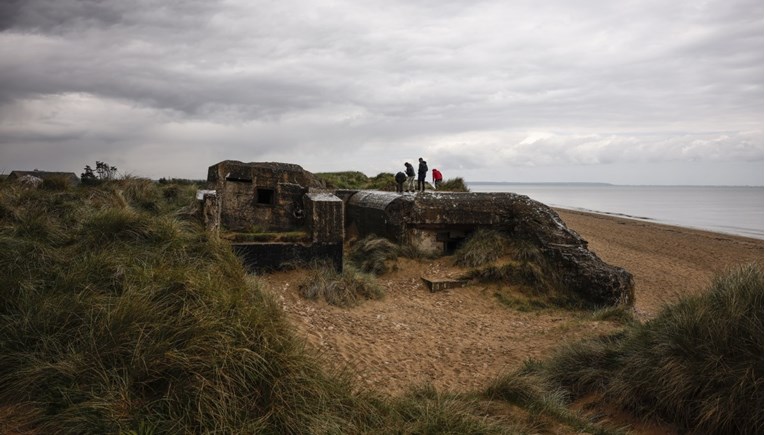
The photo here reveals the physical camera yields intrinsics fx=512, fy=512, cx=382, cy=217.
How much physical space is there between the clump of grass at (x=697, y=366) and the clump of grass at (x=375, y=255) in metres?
4.74

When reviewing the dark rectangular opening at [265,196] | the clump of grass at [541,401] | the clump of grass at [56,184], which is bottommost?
the clump of grass at [541,401]

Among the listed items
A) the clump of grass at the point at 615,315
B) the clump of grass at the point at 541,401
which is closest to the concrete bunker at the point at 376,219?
the clump of grass at the point at 615,315

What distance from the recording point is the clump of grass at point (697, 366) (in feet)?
12.0

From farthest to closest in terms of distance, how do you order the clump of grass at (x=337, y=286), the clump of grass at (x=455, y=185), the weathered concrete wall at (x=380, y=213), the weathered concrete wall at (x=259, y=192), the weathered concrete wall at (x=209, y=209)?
the clump of grass at (x=455, y=185) < the weathered concrete wall at (x=380, y=213) < the weathered concrete wall at (x=259, y=192) < the weathered concrete wall at (x=209, y=209) < the clump of grass at (x=337, y=286)

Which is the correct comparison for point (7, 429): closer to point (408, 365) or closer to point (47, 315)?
point (47, 315)

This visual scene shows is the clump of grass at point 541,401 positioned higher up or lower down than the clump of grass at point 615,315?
lower down

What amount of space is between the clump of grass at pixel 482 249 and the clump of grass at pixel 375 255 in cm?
124

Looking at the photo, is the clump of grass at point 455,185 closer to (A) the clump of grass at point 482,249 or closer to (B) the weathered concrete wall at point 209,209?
(A) the clump of grass at point 482,249

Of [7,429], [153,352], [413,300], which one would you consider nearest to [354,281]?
[413,300]

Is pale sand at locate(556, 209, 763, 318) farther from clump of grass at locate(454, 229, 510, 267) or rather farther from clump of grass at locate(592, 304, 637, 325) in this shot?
clump of grass at locate(454, 229, 510, 267)

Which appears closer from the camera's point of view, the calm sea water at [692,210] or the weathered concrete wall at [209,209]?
the weathered concrete wall at [209,209]

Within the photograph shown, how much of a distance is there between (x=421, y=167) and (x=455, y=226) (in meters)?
4.40

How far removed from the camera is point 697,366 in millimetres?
3959

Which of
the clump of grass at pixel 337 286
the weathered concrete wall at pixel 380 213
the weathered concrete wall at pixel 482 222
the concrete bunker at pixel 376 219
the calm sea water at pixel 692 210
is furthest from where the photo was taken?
the calm sea water at pixel 692 210
